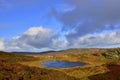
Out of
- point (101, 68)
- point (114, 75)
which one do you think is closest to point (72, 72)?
point (101, 68)

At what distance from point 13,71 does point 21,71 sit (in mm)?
879

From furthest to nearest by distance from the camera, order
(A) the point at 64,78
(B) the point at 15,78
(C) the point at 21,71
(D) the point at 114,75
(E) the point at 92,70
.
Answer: (E) the point at 92,70
(D) the point at 114,75
(A) the point at 64,78
(C) the point at 21,71
(B) the point at 15,78

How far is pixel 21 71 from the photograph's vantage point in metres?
30.9

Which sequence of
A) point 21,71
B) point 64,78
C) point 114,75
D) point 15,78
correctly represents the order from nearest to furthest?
point 15,78 → point 21,71 → point 64,78 → point 114,75

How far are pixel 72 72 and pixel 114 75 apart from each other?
930 inches

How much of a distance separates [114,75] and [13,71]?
1983 cm

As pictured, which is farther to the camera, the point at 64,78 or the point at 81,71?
the point at 81,71

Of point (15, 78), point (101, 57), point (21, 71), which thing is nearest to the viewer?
point (15, 78)

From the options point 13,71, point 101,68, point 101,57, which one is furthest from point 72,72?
point 101,57

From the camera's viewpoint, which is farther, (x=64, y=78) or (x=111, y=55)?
(x=111, y=55)

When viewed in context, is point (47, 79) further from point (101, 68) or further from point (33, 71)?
point (101, 68)

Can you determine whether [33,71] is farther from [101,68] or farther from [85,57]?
[85,57]

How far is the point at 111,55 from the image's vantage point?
130750 mm

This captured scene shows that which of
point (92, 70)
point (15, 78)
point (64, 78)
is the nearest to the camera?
point (15, 78)
